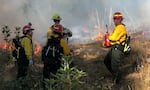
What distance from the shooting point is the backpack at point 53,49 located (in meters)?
9.65

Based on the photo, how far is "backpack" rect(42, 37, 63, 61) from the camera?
31.7 feet

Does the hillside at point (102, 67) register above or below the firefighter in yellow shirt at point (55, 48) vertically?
below

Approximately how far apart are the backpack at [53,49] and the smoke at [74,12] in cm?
924

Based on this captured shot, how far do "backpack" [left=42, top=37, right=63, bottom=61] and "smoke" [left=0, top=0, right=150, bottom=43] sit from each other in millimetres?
9237

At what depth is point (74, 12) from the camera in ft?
71.3

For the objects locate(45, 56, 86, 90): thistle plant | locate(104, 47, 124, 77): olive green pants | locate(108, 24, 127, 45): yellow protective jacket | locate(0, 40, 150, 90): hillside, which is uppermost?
locate(108, 24, 127, 45): yellow protective jacket

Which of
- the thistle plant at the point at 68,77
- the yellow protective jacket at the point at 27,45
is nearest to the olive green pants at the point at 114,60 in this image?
the yellow protective jacket at the point at 27,45

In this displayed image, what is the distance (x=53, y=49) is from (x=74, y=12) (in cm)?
1216

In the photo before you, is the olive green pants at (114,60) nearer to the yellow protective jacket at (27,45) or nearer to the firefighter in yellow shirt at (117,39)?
the firefighter in yellow shirt at (117,39)

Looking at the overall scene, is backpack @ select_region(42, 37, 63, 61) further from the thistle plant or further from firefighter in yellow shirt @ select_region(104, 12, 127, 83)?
the thistle plant

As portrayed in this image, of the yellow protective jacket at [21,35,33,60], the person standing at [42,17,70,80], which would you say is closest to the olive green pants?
the person standing at [42,17,70,80]

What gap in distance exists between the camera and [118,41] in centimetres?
1031

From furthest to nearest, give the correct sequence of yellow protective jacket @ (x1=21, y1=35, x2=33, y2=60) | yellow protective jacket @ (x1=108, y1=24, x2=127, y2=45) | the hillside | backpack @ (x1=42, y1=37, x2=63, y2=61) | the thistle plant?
yellow protective jacket @ (x1=21, y1=35, x2=33, y2=60), the hillside, yellow protective jacket @ (x1=108, y1=24, x2=127, y2=45), backpack @ (x1=42, y1=37, x2=63, y2=61), the thistle plant

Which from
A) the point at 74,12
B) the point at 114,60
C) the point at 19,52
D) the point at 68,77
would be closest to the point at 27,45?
the point at 19,52
